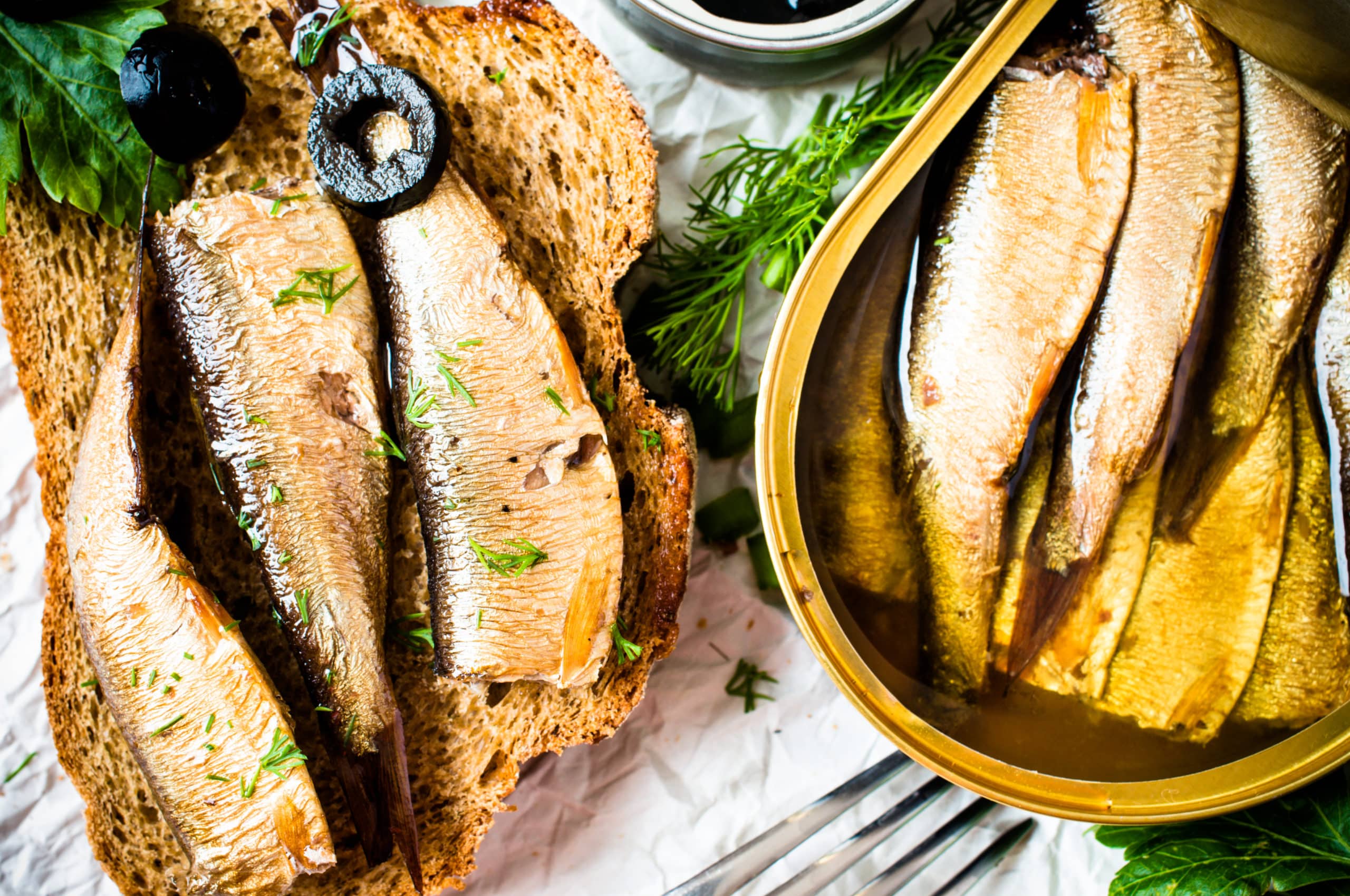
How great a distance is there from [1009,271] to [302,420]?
0.97m

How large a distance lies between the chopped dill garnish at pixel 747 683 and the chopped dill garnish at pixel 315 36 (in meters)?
1.22

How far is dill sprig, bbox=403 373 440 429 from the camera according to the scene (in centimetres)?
124

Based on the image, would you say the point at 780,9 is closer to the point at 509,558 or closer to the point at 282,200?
the point at 282,200

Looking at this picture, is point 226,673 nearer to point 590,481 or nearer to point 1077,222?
point 590,481

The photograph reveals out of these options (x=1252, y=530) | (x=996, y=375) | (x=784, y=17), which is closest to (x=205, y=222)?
(x=784, y=17)

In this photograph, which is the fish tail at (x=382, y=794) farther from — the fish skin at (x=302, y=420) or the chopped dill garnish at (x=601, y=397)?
the chopped dill garnish at (x=601, y=397)

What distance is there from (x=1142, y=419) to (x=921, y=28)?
0.83 meters

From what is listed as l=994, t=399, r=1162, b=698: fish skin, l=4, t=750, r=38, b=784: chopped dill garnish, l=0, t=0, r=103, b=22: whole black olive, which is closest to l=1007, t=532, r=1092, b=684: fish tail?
l=994, t=399, r=1162, b=698: fish skin

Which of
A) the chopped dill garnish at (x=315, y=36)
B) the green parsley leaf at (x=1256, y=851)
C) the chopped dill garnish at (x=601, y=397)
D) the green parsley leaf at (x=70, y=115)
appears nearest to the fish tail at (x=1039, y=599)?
the green parsley leaf at (x=1256, y=851)

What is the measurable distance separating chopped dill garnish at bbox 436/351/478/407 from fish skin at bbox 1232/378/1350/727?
3.78 ft

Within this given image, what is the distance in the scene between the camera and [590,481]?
129cm

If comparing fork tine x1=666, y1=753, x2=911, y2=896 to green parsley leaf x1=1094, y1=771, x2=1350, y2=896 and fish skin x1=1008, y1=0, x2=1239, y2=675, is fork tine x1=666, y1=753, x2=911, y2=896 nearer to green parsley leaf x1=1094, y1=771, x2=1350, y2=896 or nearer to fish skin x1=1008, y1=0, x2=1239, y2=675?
green parsley leaf x1=1094, y1=771, x2=1350, y2=896

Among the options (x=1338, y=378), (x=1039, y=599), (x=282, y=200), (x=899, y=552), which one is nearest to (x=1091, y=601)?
(x=1039, y=599)

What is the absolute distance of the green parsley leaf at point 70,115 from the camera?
1.31 meters
